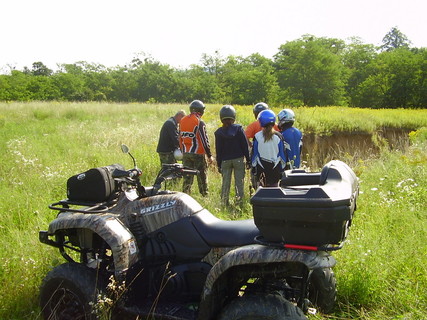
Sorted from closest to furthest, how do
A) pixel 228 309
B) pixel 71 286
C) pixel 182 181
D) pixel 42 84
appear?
pixel 228 309
pixel 71 286
pixel 182 181
pixel 42 84

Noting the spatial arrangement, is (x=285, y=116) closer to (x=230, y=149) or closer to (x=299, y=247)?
(x=230, y=149)

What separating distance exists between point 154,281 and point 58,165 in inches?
255

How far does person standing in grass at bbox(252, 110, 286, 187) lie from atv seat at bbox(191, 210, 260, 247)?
335 centimetres

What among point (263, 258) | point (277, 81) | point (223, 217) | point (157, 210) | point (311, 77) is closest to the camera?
point (263, 258)

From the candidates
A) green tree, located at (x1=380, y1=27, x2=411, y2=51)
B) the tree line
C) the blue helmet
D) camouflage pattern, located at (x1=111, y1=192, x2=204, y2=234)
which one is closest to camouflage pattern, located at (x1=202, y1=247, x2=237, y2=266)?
camouflage pattern, located at (x1=111, y1=192, x2=204, y2=234)

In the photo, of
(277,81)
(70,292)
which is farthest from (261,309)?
(277,81)

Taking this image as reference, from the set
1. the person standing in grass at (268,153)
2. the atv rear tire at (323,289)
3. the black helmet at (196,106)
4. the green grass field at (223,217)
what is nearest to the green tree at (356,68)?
the green grass field at (223,217)

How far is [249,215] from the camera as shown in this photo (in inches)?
236

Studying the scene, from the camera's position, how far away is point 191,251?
120 inches

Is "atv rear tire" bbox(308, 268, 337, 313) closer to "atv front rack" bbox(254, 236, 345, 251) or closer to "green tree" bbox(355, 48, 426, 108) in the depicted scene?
"atv front rack" bbox(254, 236, 345, 251)

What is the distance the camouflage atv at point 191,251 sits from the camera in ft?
7.75

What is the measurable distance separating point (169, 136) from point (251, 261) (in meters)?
6.48

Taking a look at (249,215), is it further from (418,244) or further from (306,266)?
(306,266)

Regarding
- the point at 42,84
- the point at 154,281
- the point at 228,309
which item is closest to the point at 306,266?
the point at 228,309
